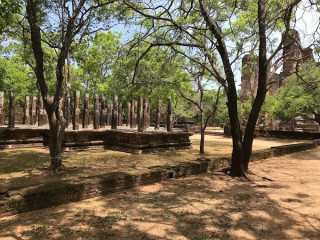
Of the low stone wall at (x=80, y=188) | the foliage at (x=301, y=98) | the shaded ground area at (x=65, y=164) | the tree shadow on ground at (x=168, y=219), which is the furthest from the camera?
the foliage at (x=301, y=98)

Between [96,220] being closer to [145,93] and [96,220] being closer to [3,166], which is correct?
[3,166]

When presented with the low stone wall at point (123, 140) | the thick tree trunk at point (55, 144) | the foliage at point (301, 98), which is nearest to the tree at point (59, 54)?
the thick tree trunk at point (55, 144)

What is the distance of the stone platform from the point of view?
434 inches

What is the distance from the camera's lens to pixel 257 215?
429 centimetres

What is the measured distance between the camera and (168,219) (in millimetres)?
4008

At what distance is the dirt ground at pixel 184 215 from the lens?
11.5 ft

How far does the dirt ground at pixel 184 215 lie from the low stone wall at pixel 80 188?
152 mm

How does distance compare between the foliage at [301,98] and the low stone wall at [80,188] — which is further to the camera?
the foliage at [301,98]

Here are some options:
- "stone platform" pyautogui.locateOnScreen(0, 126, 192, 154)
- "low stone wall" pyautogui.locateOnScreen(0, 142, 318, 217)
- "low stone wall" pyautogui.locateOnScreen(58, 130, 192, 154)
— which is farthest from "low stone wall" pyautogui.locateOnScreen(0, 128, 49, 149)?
"low stone wall" pyautogui.locateOnScreen(0, 142, 318, 217)

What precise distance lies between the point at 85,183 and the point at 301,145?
42.7 feet

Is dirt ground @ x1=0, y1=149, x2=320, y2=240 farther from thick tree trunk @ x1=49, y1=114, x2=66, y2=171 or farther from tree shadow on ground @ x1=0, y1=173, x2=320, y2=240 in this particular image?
thick tree trunk @ x1=49, y1=114, x2=66, y2=171

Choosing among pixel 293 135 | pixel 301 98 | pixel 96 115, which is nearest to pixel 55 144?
pixel 96 115

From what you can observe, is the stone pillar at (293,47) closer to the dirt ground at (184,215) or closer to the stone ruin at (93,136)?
the dirt ground at (184,215)

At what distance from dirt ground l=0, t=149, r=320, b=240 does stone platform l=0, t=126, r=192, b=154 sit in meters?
5.27
